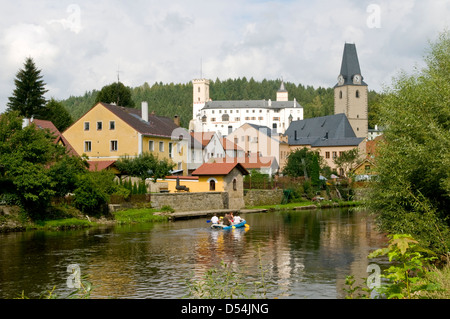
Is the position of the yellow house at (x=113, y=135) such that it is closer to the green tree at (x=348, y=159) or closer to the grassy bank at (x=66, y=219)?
the grassy bank at (x=66, y=219)

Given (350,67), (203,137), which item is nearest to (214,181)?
(203,137)

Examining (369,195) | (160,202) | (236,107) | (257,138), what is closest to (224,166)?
(160,202)

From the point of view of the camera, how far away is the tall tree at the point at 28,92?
67.5m

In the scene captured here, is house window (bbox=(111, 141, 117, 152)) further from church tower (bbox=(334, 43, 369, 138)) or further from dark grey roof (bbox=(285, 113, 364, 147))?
church tower (bbox=(334, 43, 369, 138))

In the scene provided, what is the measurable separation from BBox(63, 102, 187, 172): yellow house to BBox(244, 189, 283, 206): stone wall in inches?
437

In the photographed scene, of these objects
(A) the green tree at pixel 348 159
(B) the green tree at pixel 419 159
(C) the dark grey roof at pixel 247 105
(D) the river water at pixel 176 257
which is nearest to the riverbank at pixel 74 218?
(D) the river water at pixel 176 257

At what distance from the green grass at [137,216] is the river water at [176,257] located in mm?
1740

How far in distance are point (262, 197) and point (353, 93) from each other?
72.1 metres

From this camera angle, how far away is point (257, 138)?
101062 mm

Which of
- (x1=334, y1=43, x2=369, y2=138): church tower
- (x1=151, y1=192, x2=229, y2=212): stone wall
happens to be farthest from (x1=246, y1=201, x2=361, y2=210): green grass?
(x1=334, y1=43, x2=369, y2=138): church tower

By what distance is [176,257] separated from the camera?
76.6ft

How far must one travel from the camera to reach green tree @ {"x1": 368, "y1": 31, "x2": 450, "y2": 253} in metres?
17.7

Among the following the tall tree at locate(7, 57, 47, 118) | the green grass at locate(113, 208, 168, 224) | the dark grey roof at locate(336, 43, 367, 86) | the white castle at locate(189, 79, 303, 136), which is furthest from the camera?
the white castle at locate(189, 79, 303, 136)

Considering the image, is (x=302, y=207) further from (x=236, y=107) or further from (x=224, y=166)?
(x=236, y=107)
